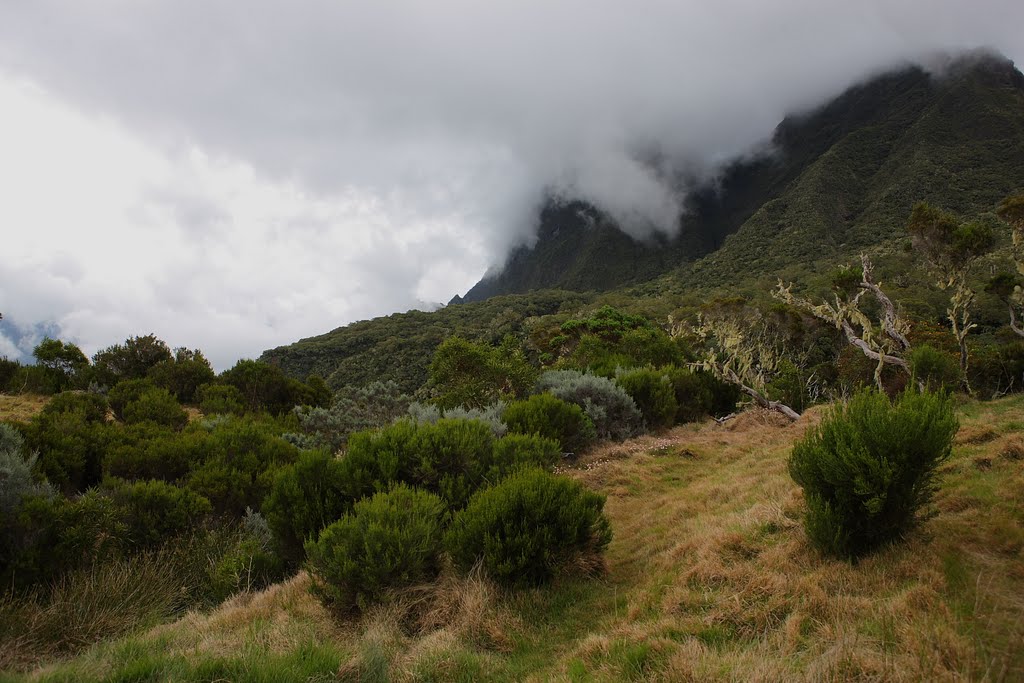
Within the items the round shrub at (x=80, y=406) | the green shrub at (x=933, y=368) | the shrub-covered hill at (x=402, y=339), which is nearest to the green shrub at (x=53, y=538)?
the round shrub at (x=80, y=406)

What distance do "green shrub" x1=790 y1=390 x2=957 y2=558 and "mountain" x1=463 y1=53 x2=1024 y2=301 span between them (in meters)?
52.8

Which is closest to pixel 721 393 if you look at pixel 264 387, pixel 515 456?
pixel 515 456

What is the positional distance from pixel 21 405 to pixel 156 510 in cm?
1069

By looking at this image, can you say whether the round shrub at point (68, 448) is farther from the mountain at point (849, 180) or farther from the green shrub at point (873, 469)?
the mountain at point (849, 180)

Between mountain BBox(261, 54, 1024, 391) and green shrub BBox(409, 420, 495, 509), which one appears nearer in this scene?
green shrub BBox(409, 420, 495, 509)

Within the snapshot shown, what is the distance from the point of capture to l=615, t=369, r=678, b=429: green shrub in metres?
12.1

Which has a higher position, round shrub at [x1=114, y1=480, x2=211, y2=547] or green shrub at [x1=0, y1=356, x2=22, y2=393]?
green shrub at [x1=0, y1=356, x2=22, y2=393]

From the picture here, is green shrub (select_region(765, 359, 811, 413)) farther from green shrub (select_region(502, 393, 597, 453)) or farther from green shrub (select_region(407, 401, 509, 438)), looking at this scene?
green shrub (select_region(407, 401, 509, 438))

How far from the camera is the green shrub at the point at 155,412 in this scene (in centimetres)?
1205

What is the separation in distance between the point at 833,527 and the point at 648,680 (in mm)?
2044

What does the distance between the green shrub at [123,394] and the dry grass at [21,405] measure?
→ 1.48 m

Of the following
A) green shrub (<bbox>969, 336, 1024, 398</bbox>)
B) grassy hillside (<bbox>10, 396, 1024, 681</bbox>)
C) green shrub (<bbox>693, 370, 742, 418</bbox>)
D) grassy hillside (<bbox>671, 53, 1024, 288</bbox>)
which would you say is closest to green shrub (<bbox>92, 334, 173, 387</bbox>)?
grassy hillside (<bbox>10, 396, 1024, 681</bbox>)

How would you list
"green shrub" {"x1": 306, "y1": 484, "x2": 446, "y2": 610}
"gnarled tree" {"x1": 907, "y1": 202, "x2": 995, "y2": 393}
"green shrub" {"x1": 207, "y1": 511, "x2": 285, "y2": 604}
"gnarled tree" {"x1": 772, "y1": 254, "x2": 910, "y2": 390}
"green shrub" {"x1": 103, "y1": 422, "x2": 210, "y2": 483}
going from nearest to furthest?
1. "green shrub" {"x1": 306, "y1": 484, "x2": 446, "y2": 610}
2. "green shrub" {"x1": 207, "y1": 511, "x2": 285, "y2": 604}
3. "green shrub" {"x1": 103, "y1": 422, "x2": 210, "y2": 483}
4. "gnarled tree" {"x1": 772, "y1": 254, "x2": 910, "y2": 390}
5. "gnarled tree" {"x1": 907, "y1": 202, "x2": 995, "y2": 393}

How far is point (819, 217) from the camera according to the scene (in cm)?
6072
